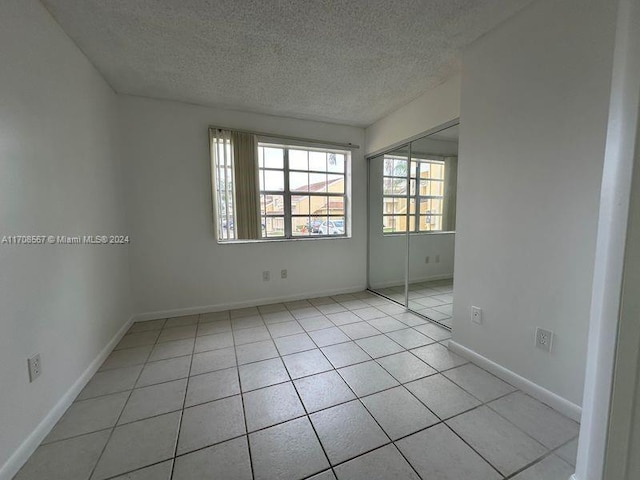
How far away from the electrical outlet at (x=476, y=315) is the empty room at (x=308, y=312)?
0.02 meters

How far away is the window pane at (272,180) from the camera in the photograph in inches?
132

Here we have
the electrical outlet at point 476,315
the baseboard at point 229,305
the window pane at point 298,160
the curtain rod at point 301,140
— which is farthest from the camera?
the window pane at point 298,160

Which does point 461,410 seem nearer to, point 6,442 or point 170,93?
point 6,442

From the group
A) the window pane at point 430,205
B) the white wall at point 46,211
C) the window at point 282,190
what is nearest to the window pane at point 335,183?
the window at point 282,190

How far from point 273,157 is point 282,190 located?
17.8 inches

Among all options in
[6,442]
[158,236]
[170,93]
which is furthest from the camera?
[158,236]

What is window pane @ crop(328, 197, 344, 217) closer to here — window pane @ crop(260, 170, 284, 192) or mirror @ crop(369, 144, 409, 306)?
mirror @ crop(369, 144, 409, 306)

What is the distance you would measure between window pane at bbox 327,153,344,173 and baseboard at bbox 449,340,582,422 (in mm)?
2696

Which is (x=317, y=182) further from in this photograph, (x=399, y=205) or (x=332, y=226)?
(x=399, y=205)

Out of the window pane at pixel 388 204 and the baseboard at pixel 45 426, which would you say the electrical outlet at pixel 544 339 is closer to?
the window pane at pixel 388 204

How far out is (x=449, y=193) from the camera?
11.2 ft

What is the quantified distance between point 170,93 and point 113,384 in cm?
272

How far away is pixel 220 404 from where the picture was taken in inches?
62.5

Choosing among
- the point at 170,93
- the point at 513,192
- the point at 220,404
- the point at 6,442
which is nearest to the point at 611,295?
the point at 513,192
